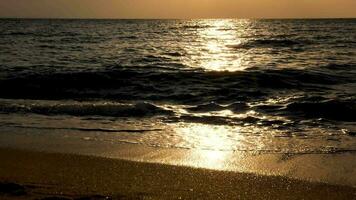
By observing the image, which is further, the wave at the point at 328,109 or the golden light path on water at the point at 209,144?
the wave at the point at 328,109

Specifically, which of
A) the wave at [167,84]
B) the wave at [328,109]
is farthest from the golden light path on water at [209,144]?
the wave at [167,84]

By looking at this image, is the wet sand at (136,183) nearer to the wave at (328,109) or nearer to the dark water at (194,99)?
the dark water at (194,99)

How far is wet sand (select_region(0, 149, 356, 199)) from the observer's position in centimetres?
400

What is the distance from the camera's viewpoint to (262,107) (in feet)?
33.0

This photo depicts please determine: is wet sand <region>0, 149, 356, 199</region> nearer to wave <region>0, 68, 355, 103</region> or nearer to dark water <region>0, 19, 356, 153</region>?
dark water <region>0, 19, 356, 153</region>

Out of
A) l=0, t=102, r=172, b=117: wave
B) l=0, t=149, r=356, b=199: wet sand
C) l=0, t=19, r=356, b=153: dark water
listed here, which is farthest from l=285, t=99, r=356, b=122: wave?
l=0, t=149, r=356, b=199: wet sand

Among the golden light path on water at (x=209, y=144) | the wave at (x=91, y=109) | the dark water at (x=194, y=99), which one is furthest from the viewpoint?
the wave at (x=91, y=109)

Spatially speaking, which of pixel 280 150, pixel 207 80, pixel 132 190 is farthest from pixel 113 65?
pixel 132 190

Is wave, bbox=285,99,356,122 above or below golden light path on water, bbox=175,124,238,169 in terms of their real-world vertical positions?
below

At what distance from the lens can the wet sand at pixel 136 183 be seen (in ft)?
13.1

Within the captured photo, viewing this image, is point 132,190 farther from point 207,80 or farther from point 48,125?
point 207,80

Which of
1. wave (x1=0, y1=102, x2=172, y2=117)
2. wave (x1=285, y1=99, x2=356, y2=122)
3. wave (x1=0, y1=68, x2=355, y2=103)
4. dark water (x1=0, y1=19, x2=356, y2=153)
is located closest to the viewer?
dark water (x1=0, y1=19, x2=356, y2=153)

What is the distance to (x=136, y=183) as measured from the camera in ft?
14.3

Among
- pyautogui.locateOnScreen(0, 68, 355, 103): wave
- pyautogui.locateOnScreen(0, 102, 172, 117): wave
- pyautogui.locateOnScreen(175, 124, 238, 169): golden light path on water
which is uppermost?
pyautogui.locateOnScreen(175, 124, 238, 169): golden light path on water
